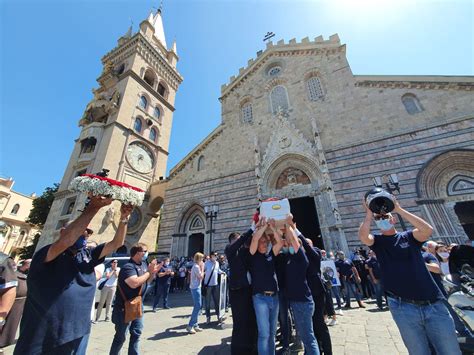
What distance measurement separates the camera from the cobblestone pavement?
152 inches

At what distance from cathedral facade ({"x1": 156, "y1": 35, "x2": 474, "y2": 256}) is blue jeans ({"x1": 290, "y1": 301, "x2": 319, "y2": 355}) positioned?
8.41 meters

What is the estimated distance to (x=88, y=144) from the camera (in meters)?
19.4

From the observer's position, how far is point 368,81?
12438mm

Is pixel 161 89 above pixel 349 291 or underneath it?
above

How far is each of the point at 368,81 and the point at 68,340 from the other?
15750mm

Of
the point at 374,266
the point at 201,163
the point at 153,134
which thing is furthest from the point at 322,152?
the point at 153,134

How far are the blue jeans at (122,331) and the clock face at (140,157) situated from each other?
1789cm

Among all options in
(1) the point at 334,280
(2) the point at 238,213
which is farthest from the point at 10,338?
(2) the point at 238,213

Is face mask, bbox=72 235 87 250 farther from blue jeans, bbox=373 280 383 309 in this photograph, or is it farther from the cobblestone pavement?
blue jeans, bbox=373 280 383 309

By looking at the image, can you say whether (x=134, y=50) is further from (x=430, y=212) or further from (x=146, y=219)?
(x=430, y=212)

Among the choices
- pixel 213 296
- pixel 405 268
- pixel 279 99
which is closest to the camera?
pixel 405 268

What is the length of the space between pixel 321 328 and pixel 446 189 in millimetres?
10162

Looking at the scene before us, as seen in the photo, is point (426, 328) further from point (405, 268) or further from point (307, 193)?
point (307, 193)

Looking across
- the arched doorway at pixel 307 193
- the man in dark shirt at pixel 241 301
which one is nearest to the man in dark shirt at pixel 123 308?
the man in dark shirt at pixel 241 301
